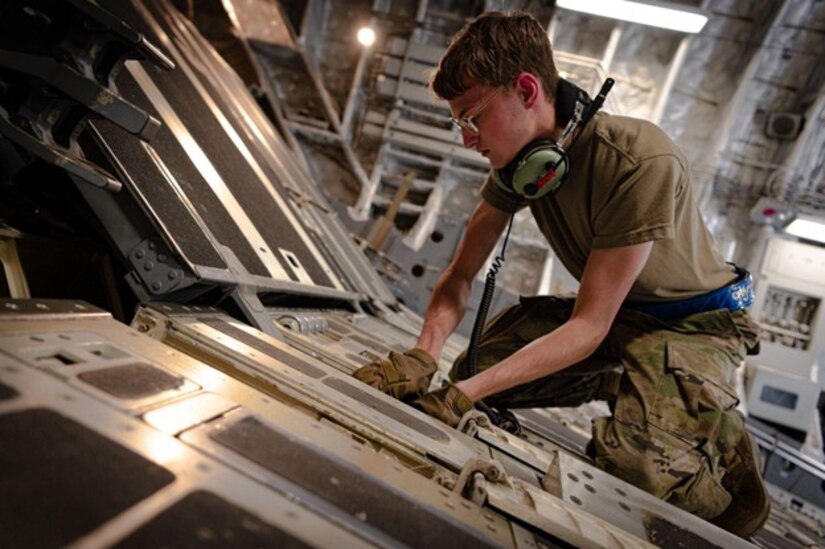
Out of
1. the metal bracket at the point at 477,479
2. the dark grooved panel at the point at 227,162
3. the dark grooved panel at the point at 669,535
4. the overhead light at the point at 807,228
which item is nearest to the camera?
the metal bracket at the point at 477,479

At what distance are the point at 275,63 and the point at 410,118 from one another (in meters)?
2.17

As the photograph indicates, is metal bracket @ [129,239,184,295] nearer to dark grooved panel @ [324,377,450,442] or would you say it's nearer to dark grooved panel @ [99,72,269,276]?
dark grooved panel @ [99,72,269,276]

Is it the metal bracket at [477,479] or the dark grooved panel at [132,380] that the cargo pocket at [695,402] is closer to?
the metal bracket at [477,479]

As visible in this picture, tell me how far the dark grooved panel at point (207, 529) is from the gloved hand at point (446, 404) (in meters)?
0.95

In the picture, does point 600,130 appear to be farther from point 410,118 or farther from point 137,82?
point 410,118

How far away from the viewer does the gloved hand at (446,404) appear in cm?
154

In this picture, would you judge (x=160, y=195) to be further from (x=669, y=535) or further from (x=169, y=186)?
(x=669, y=535)

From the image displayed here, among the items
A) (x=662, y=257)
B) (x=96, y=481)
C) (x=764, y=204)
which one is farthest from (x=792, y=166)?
(x=96, y=481)

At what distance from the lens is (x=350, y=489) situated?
0.78m

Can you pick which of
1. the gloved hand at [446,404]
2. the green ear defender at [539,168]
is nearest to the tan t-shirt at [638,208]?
the green ear defender at [539,168]

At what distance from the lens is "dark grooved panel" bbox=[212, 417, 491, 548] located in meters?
0.73

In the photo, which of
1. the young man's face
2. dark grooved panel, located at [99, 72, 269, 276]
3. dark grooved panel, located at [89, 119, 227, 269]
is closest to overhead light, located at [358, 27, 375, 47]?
dark grooved panel, located at [99, 72, 269, 276]

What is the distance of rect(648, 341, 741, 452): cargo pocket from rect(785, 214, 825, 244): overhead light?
6.06m

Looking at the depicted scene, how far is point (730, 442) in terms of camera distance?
1.71 m
